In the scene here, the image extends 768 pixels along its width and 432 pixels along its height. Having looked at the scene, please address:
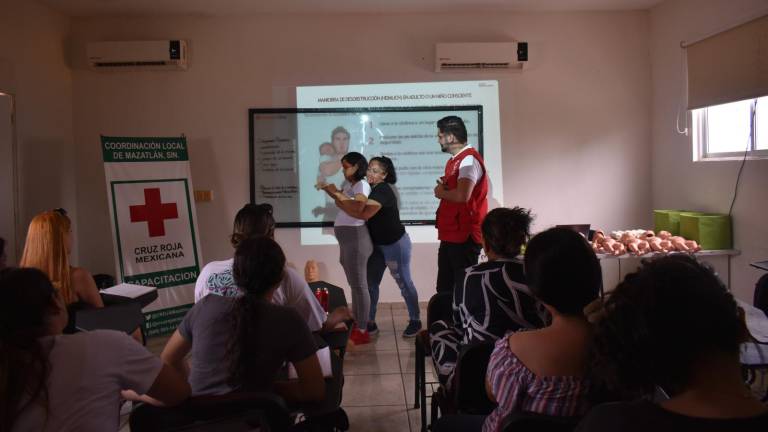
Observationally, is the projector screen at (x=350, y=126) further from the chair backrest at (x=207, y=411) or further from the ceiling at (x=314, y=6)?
the chair backrest at (x=207, y=411)

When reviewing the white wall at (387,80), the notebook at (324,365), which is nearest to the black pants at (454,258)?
the white wall at (387,80)

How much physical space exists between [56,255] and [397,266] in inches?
84.8

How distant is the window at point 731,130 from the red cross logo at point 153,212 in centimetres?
412

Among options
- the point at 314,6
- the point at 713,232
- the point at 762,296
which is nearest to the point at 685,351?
the point at 762,296

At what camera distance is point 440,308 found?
7.52 ft

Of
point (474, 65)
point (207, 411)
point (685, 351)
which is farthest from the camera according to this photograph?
point (474, 65)

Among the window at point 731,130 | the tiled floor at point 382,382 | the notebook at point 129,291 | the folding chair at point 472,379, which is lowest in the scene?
the tiled floor at point 382,382

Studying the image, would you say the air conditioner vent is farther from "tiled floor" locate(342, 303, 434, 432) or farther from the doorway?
the doorway

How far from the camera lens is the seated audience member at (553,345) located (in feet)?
4.03

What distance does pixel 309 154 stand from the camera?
4668 millimetres

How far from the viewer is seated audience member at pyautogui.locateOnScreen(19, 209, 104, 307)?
232 centimetres

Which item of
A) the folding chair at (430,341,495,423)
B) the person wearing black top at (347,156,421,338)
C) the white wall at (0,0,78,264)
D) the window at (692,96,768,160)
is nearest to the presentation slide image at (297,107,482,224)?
the person wearing black top at (347,156,421,338)

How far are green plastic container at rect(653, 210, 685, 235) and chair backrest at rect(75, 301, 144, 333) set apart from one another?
11.9 ft

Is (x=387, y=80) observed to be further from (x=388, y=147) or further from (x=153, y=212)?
(x=153, y=212)
